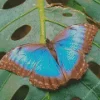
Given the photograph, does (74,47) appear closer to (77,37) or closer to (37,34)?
(77,37)

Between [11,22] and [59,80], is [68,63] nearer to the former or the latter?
[59,80]

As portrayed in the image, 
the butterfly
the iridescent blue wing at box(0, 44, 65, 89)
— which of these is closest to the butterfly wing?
the butterfly

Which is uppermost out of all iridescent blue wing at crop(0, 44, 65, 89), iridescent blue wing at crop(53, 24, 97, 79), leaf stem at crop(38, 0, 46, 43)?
leaf stem at crop(38, 0, 46, 43)

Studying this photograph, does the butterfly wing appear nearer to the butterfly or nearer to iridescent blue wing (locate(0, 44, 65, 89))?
the butterfly

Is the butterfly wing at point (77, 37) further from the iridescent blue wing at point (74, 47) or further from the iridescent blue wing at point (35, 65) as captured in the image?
the iridescent blue wing at point (35, 65)

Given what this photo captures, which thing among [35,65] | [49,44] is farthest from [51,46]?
[35,65]

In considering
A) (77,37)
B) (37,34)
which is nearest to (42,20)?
(37,34)

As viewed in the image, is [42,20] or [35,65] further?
[42,20]
